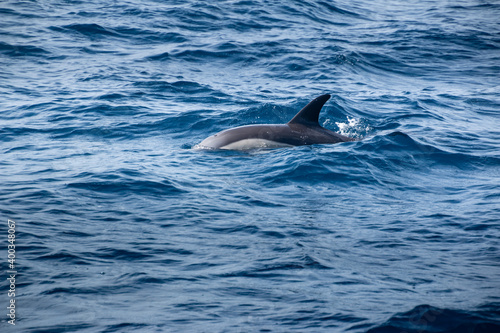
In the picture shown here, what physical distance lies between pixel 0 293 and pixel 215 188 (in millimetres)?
4766

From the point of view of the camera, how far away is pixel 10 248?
763 centimetres

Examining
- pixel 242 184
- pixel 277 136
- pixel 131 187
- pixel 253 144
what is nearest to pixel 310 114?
pixel 277 136

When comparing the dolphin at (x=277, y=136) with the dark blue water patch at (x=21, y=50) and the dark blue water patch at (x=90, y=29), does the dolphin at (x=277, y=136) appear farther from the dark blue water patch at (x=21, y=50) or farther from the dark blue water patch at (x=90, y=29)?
the dark blue water patch at (x=90, y=29)

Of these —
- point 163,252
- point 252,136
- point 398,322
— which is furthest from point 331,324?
point 252,136

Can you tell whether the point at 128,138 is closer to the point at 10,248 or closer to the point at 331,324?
the point at 10,248

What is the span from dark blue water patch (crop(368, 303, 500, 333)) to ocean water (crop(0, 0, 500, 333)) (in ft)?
0.07

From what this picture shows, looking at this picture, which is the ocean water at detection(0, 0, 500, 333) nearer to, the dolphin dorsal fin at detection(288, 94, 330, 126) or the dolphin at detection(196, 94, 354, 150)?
the dolphin at detection(196, 94, 354, 150)

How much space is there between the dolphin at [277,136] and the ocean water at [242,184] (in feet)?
1.15

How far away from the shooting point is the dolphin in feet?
42.5

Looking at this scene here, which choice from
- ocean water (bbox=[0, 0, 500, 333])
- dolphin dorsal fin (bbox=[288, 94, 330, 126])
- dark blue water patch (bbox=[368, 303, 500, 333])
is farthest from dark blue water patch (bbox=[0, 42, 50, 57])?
dark blue water patch (bbox=[368, 303, 500, 333])

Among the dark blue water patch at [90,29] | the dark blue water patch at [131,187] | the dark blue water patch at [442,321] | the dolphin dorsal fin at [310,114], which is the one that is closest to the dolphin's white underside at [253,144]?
the dolphin dorsal fin at [310,114]

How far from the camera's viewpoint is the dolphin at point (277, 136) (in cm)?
1295

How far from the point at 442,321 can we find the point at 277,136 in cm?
770

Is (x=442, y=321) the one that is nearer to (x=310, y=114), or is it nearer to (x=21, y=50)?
(x=310, y=114)
